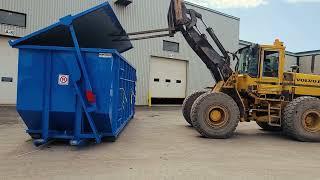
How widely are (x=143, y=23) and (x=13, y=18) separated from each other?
8.44 meters

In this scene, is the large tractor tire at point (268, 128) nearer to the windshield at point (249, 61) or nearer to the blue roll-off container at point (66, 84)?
the windshield at point (249, 61)

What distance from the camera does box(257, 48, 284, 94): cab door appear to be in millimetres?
11148

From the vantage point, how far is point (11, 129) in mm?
11297

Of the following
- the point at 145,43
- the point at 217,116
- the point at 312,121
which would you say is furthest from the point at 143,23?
the point at 312,121

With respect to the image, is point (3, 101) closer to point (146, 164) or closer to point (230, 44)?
point (146, 164)

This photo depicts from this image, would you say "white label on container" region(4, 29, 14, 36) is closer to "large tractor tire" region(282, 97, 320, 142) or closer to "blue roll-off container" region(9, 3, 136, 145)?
"blue roll-off container" region(9, 3, 136, 145)

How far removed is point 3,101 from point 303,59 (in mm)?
30082

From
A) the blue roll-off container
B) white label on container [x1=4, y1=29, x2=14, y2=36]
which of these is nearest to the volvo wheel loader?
the blue roll-off container

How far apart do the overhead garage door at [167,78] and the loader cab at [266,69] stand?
1420 cm

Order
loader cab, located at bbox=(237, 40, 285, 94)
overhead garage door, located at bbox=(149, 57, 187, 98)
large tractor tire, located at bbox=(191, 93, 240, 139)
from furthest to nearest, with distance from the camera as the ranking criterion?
overhead garage door, located at bbox=(149, 57, 187, 98) < loader cab, located at bbox=(237, 40, 285, 94) < large tractor tire, located at bbox=(191, 93, 240, 139)

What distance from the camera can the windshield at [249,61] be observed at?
36.8ft

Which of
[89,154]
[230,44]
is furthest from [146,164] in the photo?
[230,44]

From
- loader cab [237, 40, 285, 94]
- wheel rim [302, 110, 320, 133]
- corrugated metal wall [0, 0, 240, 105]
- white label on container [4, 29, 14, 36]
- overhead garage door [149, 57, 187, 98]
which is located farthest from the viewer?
overhead garage door [149, 57, 187, 98]

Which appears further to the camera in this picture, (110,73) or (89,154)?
(110,73)
